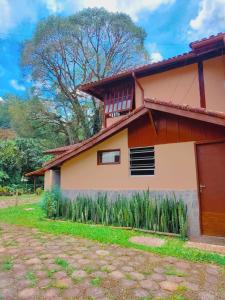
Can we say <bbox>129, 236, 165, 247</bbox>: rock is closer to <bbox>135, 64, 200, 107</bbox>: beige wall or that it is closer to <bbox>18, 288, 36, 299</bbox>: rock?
<bbox>18, 288, 36, 299</bbox>: rock

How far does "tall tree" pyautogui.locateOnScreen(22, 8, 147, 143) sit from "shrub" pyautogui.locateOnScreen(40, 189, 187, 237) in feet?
42.6

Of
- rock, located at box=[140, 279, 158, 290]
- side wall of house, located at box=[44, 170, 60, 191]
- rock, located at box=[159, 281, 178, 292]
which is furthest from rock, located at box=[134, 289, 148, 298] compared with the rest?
side wall of house, located at box=[44, 170, 60, 191]

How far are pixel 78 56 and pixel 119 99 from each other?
1181 centimetres

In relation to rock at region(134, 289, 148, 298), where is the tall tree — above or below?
above

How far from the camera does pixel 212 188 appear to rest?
20.9ft

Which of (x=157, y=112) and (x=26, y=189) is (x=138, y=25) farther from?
(x=26, y=189)

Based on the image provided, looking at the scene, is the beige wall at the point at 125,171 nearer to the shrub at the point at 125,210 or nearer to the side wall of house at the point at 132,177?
the side wall of house at the point at 132,177

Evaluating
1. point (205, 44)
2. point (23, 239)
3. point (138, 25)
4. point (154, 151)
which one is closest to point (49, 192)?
point (23, 239)

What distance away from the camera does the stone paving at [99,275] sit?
3406mm

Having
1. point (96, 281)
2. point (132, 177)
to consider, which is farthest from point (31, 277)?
point (132, 177)

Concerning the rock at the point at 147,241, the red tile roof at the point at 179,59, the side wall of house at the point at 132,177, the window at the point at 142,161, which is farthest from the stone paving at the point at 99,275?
the red tile roof at the point at 179,59

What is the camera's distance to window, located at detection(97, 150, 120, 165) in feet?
27.3

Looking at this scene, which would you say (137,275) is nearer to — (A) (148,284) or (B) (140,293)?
(A) (148,284)

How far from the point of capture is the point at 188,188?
22.1 feet
